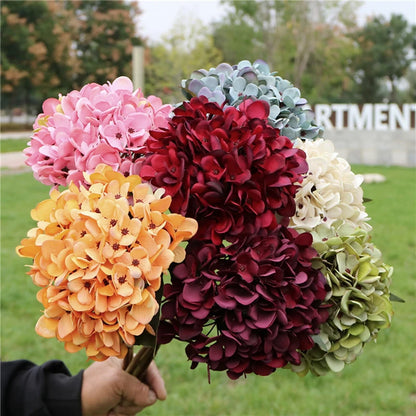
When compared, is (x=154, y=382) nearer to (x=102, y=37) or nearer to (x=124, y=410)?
(x=124, y=410)

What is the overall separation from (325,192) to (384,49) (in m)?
24.6

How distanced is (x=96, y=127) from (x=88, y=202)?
0.23 meters

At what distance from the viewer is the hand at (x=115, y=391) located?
1.60 meters

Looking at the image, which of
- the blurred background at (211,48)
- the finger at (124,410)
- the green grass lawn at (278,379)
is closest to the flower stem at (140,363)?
the finger at (124,410)

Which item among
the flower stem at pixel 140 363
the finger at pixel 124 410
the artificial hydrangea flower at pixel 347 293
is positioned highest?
the artificial hydrangea flower at pixel 347 293

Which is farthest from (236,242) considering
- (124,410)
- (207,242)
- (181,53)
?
(181,53)

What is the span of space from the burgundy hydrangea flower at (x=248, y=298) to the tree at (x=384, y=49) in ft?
80.1

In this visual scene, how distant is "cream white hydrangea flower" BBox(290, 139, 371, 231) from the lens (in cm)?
117

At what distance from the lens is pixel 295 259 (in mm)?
1083

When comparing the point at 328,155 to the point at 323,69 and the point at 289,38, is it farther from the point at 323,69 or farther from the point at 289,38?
the point at 323,69

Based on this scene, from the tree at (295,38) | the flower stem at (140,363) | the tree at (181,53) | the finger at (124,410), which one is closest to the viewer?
the flower stem at (140,363)

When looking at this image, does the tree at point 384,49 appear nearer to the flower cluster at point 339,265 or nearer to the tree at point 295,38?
the tree at point 295,38

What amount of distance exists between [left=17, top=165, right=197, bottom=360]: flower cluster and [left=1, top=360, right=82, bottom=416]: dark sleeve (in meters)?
0.76

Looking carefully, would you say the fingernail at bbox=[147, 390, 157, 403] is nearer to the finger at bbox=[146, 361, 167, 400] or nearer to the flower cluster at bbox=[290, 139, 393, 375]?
the finger at bbox=[146, 361, 167, 400]
